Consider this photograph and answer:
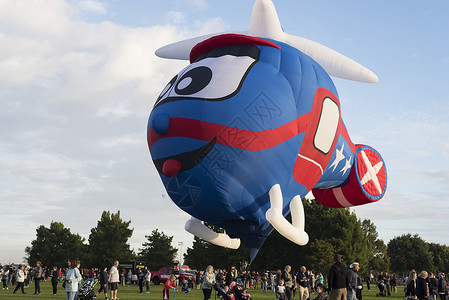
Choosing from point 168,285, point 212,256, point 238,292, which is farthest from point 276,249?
point 238,292

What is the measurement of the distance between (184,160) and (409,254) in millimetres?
81674

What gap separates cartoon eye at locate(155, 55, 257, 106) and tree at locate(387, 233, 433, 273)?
79409mm

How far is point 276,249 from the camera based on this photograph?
4781 centimetres

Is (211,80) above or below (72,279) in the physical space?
above

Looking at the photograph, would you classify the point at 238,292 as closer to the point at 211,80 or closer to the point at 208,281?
the point at 208,281

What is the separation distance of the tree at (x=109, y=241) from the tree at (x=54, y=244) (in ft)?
11.4

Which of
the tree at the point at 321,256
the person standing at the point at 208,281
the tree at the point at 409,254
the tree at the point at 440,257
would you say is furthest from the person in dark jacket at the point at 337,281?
the tree at the point at 440,257

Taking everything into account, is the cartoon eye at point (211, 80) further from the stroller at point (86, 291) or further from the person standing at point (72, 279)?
the stroller at point (86, 291)

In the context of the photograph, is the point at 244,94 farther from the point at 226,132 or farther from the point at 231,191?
the point at 231,191

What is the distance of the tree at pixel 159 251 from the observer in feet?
233

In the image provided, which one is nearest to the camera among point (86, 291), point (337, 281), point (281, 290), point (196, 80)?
point (337, 281)

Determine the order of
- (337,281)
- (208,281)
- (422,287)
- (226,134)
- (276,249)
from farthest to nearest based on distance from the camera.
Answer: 1. (276,249)
2. (208,281)
3. (422,287)
4. (337,281)
5. (226,134)

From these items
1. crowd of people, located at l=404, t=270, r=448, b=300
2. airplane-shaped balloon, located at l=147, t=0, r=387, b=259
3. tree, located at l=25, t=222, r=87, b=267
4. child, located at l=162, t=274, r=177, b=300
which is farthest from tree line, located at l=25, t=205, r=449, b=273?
airplane-shaped balloon, located at l=147, t=0, r=387, b=259

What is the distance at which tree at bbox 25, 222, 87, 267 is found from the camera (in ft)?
234
